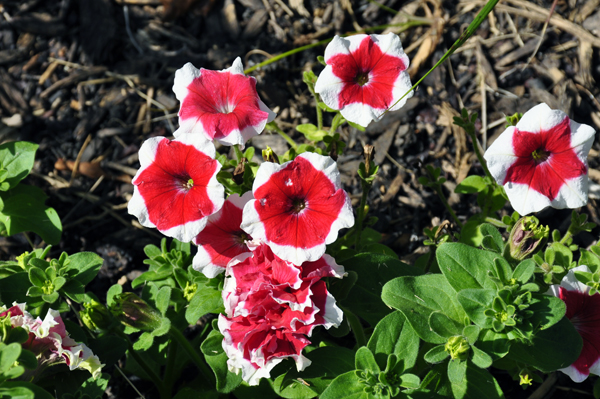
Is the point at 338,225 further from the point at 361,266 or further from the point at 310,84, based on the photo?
the point at 310,84

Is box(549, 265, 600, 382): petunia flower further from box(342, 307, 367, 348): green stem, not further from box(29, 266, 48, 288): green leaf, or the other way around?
box(29, 266, 48, 288): green leaf

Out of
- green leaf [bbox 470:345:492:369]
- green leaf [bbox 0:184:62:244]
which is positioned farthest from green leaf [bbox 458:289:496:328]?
green leaf [bbox 0:184:62:244]

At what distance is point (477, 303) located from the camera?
208cm

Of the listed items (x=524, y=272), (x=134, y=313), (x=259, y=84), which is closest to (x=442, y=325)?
(x=524, y=272)

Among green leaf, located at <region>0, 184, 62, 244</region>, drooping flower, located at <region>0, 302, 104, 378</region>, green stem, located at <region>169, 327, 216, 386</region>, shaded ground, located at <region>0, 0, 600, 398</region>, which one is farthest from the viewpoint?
shaded ground, located at <region>0, 0, 600, 398</region>

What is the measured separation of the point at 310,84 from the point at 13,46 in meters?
3.19

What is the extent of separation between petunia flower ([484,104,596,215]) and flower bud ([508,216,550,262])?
0.09 m

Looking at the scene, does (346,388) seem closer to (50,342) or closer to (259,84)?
(50,342)

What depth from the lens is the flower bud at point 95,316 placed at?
230 centimetres

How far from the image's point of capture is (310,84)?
104 inches

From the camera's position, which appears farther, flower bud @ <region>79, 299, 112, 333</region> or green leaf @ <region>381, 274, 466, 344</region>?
flower bud @ <region>79, 299, 112, 333</region>

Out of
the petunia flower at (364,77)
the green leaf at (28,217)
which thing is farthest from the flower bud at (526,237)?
the green leaf at (28,217)

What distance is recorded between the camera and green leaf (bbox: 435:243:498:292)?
7.21 feet

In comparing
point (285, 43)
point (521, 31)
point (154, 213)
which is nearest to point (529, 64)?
point (521, 31)
